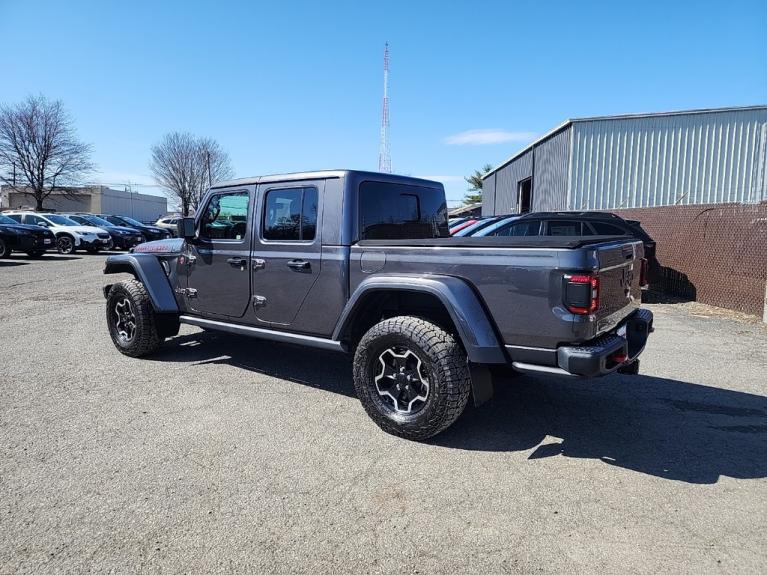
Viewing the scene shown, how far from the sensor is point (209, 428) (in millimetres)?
3814

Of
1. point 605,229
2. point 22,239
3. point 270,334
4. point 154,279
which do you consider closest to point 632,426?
point 270,334

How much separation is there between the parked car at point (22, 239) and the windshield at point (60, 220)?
252cm

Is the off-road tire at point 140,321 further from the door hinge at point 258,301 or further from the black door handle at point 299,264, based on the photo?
the black door handle at point 299,264

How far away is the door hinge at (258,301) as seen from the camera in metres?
4.57

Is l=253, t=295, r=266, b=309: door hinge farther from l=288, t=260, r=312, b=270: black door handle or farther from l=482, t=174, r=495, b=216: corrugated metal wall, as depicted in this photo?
l=482, t=174, r=495, b=216: corrugated metal wall

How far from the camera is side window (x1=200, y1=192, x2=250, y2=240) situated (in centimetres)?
482

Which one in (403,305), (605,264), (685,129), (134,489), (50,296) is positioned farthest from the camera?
(685,129)

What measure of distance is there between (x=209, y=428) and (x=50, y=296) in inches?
325

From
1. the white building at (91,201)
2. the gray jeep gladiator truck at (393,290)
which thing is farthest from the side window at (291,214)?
the white building at (91,201)

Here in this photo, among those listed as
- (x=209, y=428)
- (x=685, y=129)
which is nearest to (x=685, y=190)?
(x=685, y=129)

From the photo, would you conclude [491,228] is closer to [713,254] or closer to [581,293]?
[713,254]

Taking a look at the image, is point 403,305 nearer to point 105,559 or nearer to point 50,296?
point 105,559

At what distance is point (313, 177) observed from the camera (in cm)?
430

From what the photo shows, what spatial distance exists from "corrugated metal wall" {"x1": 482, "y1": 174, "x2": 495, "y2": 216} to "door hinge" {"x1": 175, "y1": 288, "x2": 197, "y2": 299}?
92.6 ft
